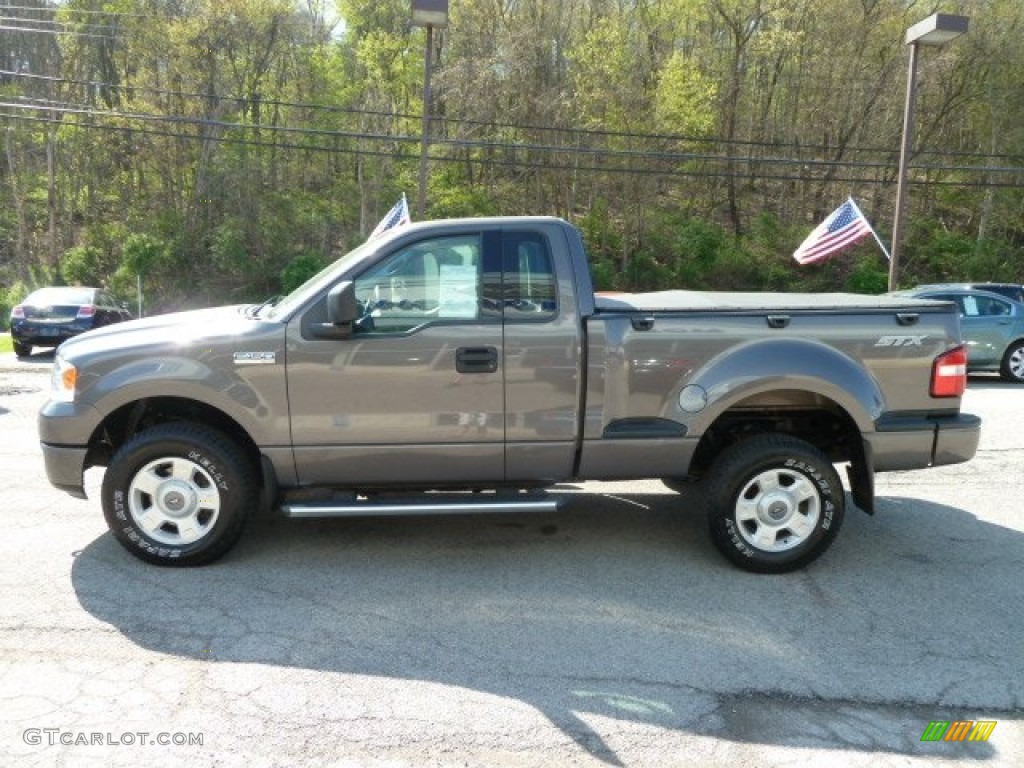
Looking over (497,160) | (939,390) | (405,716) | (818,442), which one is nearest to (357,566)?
(405,716)

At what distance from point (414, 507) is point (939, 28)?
1500cm

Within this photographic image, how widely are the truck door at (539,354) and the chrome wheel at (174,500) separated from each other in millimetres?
1710

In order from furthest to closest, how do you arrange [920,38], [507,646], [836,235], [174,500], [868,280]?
[868,280] → [920,38] → [836,235] → [174,500] → [507,646]

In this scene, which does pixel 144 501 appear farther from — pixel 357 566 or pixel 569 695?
pixel 569 695

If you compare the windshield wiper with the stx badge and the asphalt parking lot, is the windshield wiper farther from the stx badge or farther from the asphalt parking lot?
the stx badge

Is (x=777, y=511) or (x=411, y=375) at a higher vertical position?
(x=411, y=375)

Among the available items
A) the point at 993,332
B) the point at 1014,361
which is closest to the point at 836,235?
the point at 993,332

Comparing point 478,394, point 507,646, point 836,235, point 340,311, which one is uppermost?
point 836,235

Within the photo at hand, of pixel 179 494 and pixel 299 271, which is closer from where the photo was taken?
pixel 179 494

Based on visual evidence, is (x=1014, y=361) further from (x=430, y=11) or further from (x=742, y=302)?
(x=430, y=11)

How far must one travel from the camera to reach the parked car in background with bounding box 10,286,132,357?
1588cm

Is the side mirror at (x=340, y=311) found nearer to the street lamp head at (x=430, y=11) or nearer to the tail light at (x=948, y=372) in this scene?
the tail light at (x=948, y=372)

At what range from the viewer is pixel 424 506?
4.23 meters

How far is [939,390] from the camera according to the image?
4.48m
